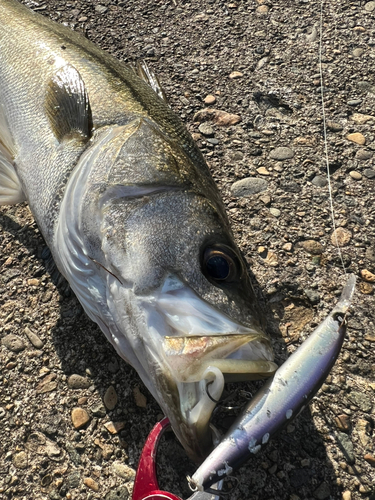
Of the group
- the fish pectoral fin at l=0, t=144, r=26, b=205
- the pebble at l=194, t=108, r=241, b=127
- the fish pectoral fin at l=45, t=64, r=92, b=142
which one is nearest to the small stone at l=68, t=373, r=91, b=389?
the fish pectoral fin at l=0, t=144, r=26, b=205

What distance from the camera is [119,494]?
1.85m

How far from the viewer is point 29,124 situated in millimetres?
2473

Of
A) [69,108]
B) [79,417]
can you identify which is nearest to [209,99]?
[69,108]

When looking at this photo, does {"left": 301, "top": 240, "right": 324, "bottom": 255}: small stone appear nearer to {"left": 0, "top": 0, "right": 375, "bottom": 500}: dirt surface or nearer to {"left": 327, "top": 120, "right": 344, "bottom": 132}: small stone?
{"left": 0, "top": 0, "right": 375, "bottom": 500}: dirt surface

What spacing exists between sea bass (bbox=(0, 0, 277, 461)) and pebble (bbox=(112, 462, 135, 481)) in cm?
53

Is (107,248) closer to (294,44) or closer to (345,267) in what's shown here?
(345,267)

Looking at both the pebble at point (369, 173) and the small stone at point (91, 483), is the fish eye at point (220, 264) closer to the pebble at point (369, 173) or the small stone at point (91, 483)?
the small stone at point (91, 483)

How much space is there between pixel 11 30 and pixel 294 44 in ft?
7.21

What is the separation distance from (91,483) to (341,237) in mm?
1865

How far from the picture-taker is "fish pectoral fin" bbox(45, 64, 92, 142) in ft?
7.43

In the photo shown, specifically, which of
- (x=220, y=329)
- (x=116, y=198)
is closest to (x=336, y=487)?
(x=220, y=329)

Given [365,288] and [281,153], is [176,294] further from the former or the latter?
[281,153]

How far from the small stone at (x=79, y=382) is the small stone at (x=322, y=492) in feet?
3.72

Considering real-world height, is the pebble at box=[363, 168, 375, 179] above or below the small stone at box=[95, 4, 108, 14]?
below
